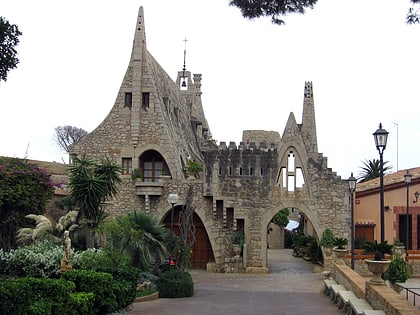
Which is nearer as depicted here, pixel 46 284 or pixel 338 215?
pixel 46 284

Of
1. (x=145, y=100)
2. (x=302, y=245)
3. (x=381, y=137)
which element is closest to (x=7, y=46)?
(x=381, y=137)

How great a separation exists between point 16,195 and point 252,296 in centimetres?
1254

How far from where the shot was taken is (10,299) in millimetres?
11008

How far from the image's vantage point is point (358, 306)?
47.2ft

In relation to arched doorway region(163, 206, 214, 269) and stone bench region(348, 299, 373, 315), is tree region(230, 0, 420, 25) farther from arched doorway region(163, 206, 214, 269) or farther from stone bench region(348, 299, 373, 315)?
arched doorway region(163, 206, 214, 269)

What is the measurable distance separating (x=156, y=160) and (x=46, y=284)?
19005 mm

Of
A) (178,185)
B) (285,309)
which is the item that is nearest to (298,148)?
(178,185)

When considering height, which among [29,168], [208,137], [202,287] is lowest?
[202,287]

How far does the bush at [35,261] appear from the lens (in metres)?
19.1

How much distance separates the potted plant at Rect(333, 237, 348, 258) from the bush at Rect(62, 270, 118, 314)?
1167 centimetres

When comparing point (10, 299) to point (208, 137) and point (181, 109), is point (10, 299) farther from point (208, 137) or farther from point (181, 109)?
point (208, 137)

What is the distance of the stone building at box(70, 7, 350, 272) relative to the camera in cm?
2866

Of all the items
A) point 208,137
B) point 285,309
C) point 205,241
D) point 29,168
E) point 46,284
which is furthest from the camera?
point 208,137

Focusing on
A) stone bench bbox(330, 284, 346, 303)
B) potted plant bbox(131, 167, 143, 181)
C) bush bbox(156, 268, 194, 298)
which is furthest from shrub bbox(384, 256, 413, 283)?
potted plant bbox(131, 167, 143, 181)
